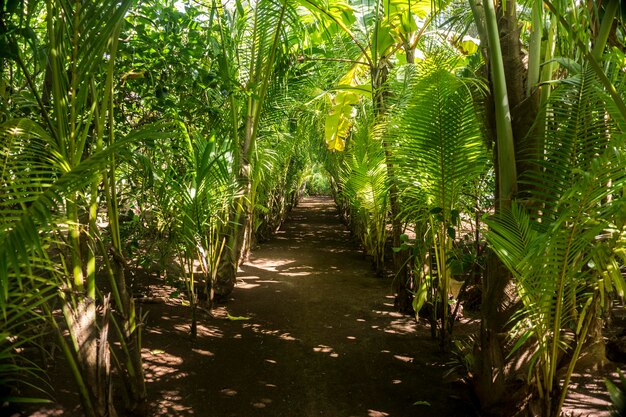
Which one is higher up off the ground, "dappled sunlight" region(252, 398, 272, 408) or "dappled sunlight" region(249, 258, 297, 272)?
"dappled sunlight" region(249, 258, 297, 272)

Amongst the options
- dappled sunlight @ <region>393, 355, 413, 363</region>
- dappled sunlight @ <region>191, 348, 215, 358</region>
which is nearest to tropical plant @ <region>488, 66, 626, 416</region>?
dappled sunlight @ <region>393, 355, 413, 363</region>

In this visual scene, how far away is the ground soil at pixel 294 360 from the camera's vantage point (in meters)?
2.56

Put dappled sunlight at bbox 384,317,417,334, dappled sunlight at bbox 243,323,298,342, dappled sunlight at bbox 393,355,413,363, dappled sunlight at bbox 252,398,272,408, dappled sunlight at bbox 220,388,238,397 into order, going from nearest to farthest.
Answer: dappled sunlight at bbox 252,398,272,408 < dappled sunlight at bbox 220,388,238,397 < dappled sunlight at bbox 393,355,413,363 < dappled sunlight at bbox 243,323,298,342 < dappled sunlight at bbox 384,317,417,334

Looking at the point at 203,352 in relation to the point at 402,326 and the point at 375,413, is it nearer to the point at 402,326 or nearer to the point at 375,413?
the point at 375,413

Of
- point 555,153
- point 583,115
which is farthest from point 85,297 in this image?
point 583,115

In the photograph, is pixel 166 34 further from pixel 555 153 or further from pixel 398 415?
pixel 398 415

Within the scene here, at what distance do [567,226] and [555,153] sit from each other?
412 mm

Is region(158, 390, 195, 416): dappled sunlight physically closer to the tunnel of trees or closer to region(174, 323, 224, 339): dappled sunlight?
the tunnel of trees

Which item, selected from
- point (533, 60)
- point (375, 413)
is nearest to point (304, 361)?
point (375, 413)

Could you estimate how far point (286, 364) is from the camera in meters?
3.14

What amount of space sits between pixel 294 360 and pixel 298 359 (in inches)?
1.3

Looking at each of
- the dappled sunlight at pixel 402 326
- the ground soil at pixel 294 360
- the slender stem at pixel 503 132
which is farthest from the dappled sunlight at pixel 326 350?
the slender stem at pixel 503 132

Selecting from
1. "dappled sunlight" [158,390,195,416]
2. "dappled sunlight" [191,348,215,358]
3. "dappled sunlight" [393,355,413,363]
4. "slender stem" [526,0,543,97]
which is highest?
"slender stem" [526,0,543,97]

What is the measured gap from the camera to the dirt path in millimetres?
2594
